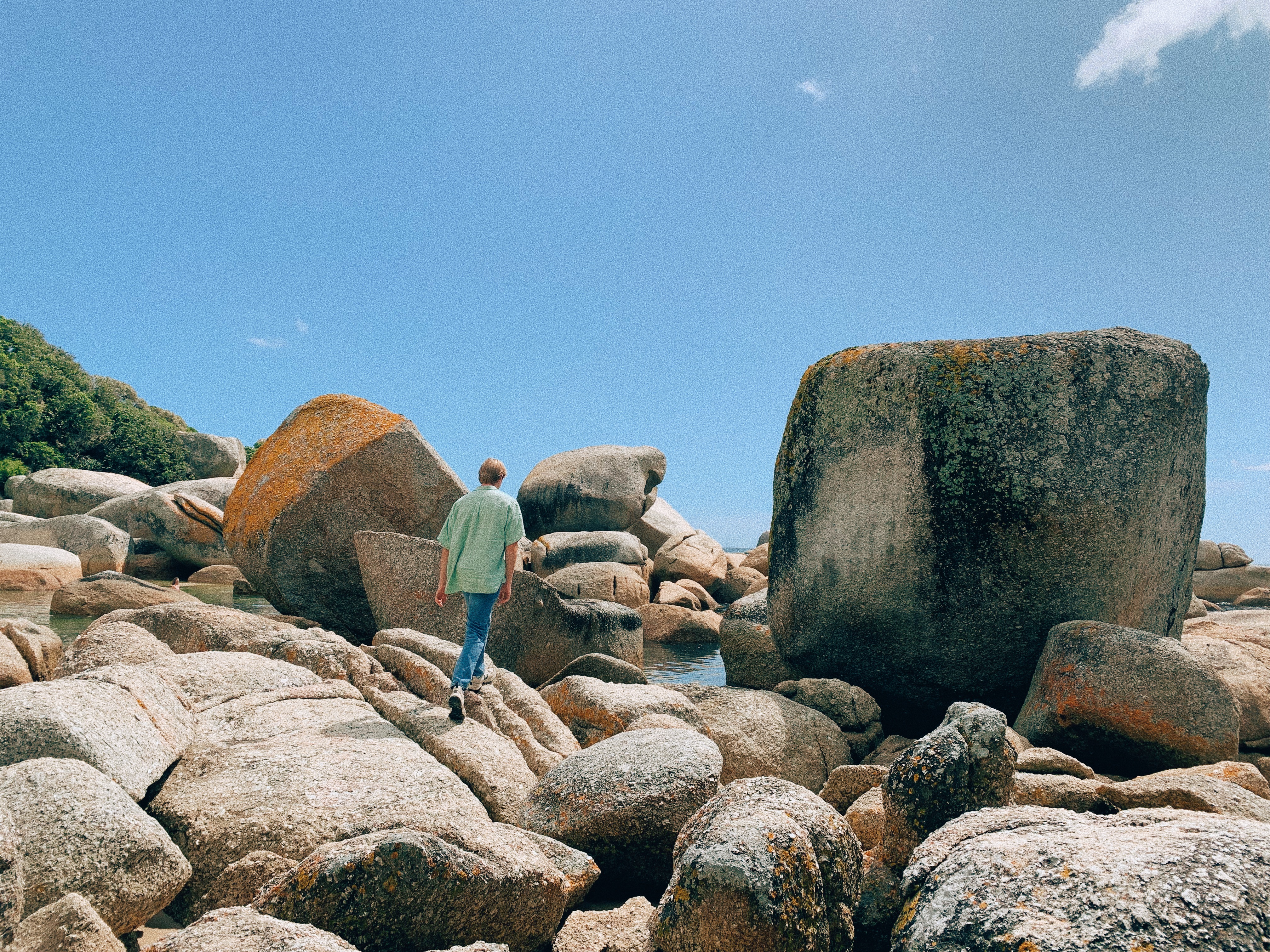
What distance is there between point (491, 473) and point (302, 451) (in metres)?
5.28

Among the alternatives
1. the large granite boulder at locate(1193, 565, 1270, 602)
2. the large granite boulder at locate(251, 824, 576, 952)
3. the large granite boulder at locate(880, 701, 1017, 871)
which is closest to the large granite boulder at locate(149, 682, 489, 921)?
the large granite boulder at locate(251, 824, 576, 952)

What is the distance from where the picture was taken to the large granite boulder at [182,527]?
2123cm

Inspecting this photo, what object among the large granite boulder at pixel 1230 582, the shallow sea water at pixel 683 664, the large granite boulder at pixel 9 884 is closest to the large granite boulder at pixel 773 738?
the large granite boulder at pixel 9 884

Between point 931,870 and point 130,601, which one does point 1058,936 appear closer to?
point 931,870

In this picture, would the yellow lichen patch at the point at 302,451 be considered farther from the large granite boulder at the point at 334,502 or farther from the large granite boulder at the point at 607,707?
the large granite boulder at the point at 607,707

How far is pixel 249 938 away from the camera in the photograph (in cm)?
265

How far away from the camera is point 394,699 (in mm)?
6039

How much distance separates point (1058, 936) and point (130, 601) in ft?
45.8

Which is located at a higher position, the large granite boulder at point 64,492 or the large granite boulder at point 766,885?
the large granite boulder at point 64,492

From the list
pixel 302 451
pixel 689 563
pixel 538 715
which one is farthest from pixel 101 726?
pixel 689 563

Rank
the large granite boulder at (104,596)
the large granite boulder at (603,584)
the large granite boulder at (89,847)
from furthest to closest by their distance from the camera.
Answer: the large granite boulder at (603,584) → the large granite boulder at (104,596) → the large granite boulder at (89,847)

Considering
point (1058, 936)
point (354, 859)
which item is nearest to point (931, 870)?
point (1058, 936)

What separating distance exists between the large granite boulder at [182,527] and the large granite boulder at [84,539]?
1.00 meters

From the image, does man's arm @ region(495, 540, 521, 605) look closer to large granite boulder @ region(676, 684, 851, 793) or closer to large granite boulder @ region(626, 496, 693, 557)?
large granite boulder @ region(676, 684, 851, 793)
